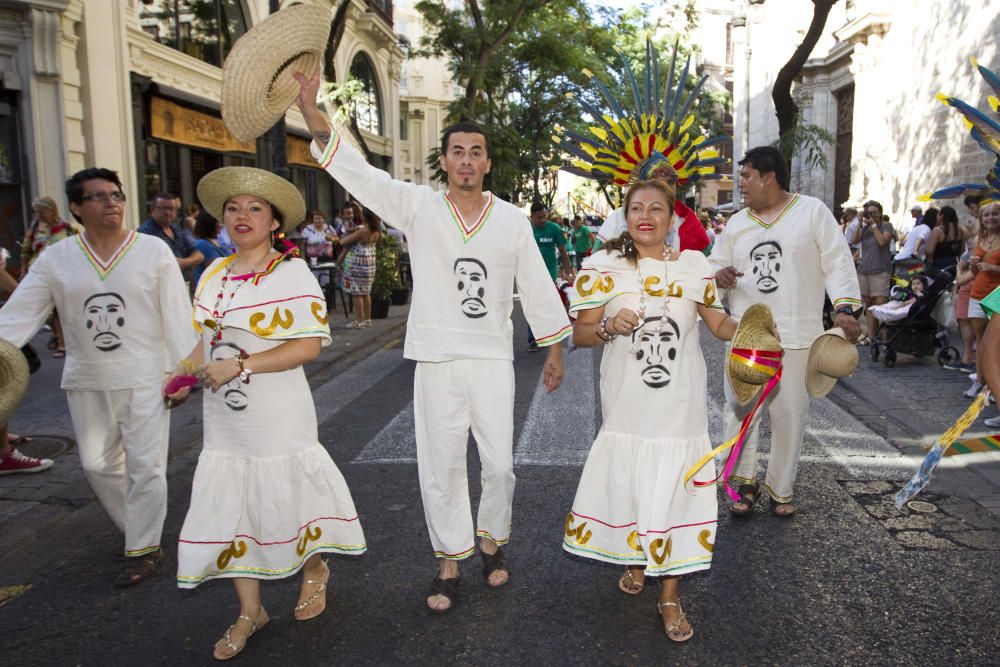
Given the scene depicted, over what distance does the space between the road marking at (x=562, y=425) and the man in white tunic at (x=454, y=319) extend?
6.69 ft

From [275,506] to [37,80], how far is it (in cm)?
1141

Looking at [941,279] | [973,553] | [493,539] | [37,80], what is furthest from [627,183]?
[37,80]

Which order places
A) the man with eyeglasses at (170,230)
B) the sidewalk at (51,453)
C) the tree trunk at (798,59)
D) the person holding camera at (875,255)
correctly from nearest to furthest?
the sidewalk at (51,453)
the man with eyeglasses at (170,230)
the tree trunk at (798,59)
the person holding camera at (875,255)

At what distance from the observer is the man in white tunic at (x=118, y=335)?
3.85 m

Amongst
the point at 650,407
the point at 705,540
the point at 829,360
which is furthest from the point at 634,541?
the point at 829,360

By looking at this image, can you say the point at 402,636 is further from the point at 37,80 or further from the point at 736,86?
the point at 736,86

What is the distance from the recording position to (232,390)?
10.5ft

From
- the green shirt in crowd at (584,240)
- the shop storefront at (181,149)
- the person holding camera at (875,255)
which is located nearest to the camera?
the person holding camera at (875,255)

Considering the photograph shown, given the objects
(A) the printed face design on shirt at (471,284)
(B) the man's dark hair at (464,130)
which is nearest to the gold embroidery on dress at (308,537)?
(A) the printed face design on shirt at (471,284)

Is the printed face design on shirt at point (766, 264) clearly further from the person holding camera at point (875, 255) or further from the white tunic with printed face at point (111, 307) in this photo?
→ the person holding camera at point (875, 255)

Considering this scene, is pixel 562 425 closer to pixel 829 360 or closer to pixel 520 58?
pixel 829 360

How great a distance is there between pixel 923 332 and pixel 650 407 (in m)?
7.37

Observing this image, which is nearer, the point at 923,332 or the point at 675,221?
the point at 675,221

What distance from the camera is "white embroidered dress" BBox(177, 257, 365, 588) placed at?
3.18 meters
